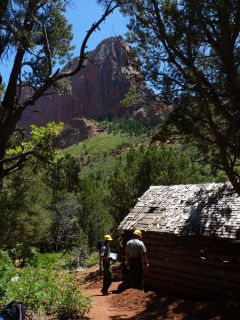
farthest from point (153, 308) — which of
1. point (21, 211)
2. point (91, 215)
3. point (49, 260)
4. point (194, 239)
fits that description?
point (91, 215)

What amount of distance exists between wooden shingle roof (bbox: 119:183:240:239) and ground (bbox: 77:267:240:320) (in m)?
2.10

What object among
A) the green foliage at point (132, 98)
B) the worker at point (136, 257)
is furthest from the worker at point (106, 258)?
the green foliage at point (132, 98)

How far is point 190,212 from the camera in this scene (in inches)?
551

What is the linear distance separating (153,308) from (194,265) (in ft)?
8.62

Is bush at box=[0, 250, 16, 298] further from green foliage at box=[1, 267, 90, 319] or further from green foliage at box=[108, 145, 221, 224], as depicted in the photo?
green foliage at box=[108, 145, 221, 224]

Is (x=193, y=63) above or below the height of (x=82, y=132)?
below

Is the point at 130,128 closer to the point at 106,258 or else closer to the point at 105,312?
the point at 106,258

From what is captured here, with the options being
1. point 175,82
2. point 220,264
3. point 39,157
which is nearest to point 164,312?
point 220,264

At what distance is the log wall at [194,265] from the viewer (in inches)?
477

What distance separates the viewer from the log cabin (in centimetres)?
1220

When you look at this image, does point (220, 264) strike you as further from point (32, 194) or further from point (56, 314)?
point (32, 194)

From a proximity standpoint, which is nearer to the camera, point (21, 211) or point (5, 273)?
point (5, 273)

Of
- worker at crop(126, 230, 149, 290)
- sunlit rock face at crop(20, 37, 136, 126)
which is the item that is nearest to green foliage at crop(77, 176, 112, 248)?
worker at crop(126, 230, 149, 290)

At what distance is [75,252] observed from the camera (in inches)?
1043
